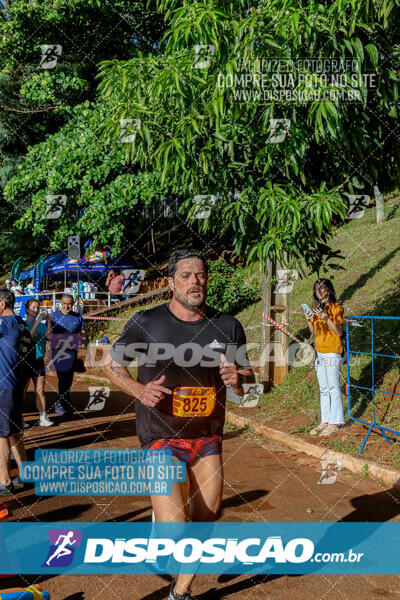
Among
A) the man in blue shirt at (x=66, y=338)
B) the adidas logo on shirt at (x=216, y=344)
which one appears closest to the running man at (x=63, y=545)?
the adidas logo on shirt at (x=216, y=344)

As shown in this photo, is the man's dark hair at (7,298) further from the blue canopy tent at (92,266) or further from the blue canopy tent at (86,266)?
the blue canopy tent at (92,266)

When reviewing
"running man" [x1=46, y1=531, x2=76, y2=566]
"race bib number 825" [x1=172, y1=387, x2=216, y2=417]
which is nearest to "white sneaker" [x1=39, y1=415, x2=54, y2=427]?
"running man" [x1=46, y1=531, x2=76, y2=566]

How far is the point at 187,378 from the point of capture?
405cm

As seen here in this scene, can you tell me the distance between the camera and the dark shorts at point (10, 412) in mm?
6426

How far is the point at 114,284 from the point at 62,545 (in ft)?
62.6

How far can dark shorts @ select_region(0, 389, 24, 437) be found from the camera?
21.1 ft

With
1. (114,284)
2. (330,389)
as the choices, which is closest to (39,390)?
(330,389)

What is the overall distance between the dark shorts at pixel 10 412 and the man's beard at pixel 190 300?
3.19 meters

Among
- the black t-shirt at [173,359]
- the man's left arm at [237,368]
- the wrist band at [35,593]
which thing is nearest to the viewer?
the wrist band at [35,593]

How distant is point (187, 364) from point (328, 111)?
2.89 meters

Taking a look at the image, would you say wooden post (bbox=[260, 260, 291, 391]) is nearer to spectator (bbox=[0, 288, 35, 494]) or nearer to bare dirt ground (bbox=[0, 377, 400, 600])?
bare dirt ground (bbox=[0, 377, 400, 600])

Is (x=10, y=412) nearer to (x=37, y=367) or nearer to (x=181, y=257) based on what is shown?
(x=37, y=367)

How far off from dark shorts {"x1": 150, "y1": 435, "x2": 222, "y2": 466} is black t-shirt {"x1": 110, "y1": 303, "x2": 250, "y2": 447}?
0.11 feet

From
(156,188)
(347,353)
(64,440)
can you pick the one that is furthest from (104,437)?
(156,188)
